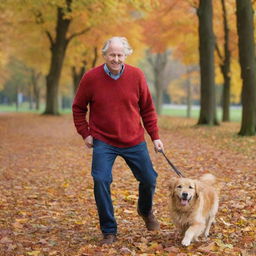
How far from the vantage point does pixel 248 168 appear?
10.2 m

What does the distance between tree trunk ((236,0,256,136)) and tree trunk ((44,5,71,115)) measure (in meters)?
16.2

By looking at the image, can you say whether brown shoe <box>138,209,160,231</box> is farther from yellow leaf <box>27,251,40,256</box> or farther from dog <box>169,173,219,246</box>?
yellow leaf <box>27,251,40,256</box>

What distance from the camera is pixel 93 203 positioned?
7781 mm

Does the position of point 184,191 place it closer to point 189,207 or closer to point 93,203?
point 189,207

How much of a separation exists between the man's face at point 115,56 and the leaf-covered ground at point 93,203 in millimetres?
2047

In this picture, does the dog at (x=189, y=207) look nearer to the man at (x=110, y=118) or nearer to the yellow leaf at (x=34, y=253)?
the man at (x=110, y=118)

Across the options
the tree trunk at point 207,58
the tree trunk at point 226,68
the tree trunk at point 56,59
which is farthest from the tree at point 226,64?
the tree trunk at point 56,59

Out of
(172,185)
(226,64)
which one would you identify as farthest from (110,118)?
(226,64)

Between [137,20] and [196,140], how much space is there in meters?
20.3

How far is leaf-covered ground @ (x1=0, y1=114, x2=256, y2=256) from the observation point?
5219 mm

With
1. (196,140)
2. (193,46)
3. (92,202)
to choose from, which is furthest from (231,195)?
(193,46)

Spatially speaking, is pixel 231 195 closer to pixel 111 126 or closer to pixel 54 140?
pixel 111 126

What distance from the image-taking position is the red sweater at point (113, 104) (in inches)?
200

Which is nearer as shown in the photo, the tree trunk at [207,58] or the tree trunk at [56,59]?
the tree trunk at [207,58]
